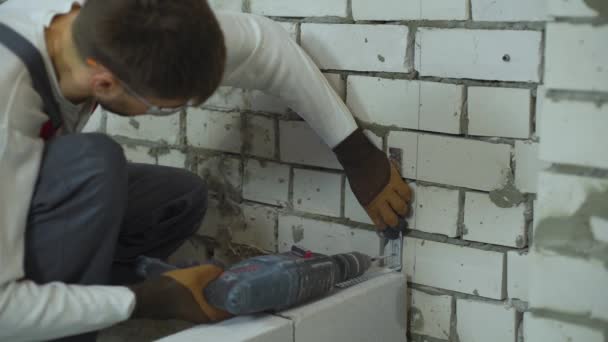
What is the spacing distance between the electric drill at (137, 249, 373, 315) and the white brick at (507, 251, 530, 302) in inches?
14.9

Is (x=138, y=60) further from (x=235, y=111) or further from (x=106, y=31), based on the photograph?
(x=235, y=111)

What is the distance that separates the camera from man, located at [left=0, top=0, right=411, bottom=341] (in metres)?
1.41

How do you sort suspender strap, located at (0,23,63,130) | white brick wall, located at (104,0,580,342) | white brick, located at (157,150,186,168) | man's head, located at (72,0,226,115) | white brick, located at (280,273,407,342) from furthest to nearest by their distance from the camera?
white brick, located at (157,150,186,168)
white brick wall, located at (104,0,580,342)
white brick, located at (280,273,407,342)
suspender strap, located at (0,23,63,130)
man's head, located at (72,0,226,115)

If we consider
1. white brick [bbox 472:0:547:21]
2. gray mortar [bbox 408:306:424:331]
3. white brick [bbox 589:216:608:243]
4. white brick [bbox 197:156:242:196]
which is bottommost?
gray mortar [bbox 408:306:424:331]

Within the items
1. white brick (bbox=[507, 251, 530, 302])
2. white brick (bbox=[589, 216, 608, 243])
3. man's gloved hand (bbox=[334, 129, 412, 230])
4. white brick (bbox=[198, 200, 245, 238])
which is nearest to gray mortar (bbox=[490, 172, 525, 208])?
white brick (bbox=[507, 251, 530, 302])

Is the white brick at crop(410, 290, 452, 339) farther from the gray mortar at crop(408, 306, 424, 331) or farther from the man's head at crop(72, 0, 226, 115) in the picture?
the man's head at crop(72, 0, 226, 115)

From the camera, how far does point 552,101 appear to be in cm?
138

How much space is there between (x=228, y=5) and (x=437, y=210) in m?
0.87

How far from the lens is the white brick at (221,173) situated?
235 cm

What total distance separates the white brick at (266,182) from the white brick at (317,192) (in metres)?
0.04

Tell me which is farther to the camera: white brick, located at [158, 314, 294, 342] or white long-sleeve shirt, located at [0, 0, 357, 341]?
white brick, located at [158, 314, 294, 342]

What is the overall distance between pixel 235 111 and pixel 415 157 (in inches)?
23.5

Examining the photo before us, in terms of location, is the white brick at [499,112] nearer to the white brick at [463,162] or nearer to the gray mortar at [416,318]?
the white brick at [463,162]

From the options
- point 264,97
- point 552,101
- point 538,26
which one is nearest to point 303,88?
point 264,97
